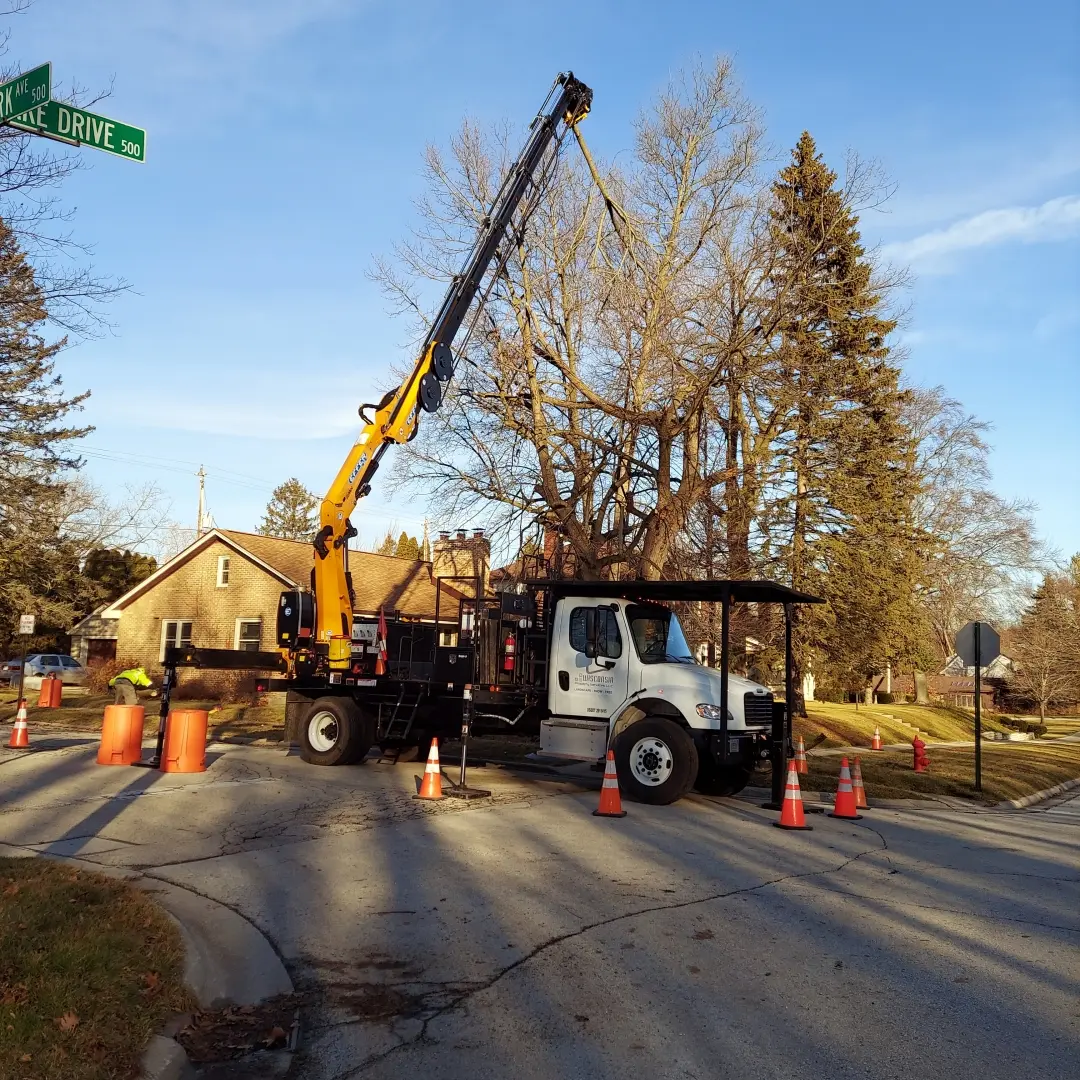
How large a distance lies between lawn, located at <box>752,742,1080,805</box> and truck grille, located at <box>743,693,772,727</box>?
1795 millimetres

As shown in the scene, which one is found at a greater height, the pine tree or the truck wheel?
the pine tree

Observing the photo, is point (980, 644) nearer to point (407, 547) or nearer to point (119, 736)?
point (119, 736)

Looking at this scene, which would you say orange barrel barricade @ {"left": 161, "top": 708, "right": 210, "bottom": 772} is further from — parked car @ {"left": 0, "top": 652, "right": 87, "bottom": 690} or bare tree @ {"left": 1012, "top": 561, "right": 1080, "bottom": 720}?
bare tree @ {"left": 1012, "top": 561, "right": 1080, "bottom": 720}

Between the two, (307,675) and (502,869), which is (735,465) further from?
(502,869)

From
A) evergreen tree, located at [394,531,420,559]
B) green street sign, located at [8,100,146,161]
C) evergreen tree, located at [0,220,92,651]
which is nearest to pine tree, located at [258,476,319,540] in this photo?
evergreen tree, located at [394,531,420,559]

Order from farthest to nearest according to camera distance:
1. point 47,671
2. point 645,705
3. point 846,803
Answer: point 47,671, point 645,705, point 846,803

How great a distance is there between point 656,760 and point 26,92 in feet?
32.0

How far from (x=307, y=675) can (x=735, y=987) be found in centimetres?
1144

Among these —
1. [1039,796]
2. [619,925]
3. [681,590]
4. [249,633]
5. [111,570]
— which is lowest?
[1039,796]

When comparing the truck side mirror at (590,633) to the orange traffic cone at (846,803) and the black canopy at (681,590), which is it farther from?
the orange traffic cone at (846,803)

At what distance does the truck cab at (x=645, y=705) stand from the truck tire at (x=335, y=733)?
3.42m

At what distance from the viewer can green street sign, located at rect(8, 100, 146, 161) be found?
6.83 m

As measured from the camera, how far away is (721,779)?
46.1 feet

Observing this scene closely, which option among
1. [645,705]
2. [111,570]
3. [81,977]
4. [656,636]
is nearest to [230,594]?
[111,570]
